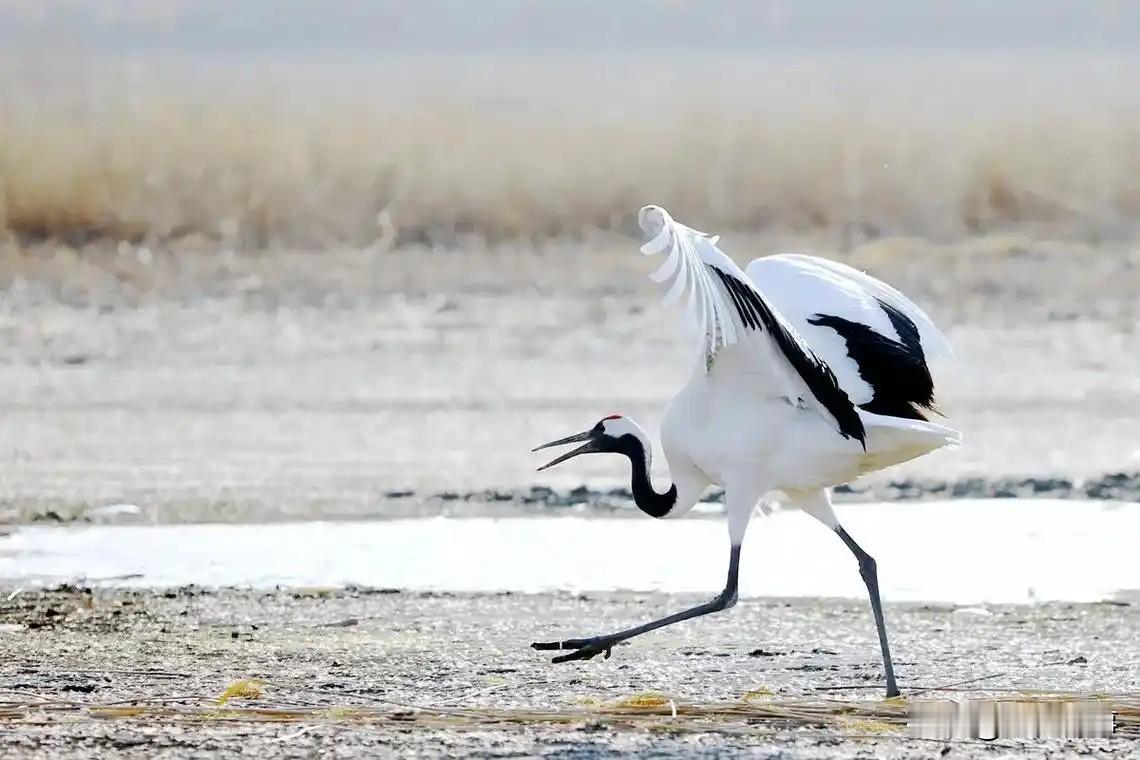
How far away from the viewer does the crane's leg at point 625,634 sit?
7.30 m

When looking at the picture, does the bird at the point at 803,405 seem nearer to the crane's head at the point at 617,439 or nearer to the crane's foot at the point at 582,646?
the crane's foot at the point at 582,646

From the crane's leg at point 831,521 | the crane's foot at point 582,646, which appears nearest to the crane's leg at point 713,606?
the crane's foot at point 582,646

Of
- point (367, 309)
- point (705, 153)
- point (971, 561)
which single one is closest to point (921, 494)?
point (971, 561)

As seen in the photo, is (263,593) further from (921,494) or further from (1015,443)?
(1015,443)

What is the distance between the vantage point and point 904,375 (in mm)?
7562

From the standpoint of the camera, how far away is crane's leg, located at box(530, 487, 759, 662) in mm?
7305

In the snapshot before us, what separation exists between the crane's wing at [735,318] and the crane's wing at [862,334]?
0.62 ft

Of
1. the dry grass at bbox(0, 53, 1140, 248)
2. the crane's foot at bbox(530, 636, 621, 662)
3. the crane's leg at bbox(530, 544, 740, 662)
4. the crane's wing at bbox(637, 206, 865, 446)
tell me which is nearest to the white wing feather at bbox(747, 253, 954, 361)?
the crane's wing at bbox(637, 206, 865, 446)

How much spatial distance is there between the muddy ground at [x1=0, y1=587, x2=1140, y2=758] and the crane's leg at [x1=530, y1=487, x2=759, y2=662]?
122mm

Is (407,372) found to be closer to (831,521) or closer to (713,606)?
(831,521)

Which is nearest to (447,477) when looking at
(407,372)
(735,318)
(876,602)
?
(407,372)

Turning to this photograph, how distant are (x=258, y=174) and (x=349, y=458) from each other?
43.8ft

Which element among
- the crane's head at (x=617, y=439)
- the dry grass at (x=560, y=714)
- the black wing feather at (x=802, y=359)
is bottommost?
the dry grass at (x=560, y=714)

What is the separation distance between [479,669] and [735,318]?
1.62 meters
